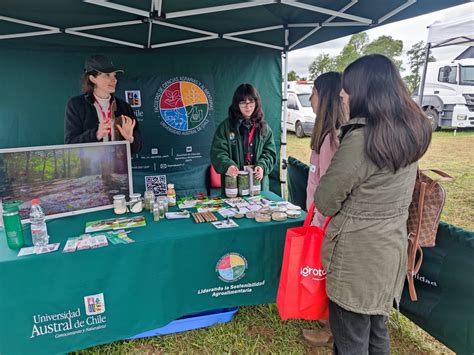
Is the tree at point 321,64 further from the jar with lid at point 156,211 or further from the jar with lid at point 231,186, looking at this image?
the jar with lid at point 156,211

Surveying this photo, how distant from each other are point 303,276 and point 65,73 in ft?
10.4

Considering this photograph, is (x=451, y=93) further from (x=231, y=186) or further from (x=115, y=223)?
(x=115, y=223)

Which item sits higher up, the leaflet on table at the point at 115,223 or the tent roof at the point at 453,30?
the tent roof at the point at 453,30

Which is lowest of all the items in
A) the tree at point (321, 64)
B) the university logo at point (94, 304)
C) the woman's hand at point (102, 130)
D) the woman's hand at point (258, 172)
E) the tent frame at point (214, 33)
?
the university logo at point (94, 304)

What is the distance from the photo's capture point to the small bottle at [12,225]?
1.38 meters

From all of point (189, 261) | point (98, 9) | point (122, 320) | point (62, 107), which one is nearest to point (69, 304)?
point (122, 320)

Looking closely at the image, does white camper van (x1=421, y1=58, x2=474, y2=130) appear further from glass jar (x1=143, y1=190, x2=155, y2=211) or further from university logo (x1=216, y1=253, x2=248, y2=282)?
glass jar (x1=143, y1=190, x2=155, y2=211)

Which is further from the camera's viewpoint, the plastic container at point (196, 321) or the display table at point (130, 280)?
the plastic container at point (196, 321)

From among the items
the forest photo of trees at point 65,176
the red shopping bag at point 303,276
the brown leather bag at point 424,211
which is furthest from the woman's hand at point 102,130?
the brown leather bag at point 424,211

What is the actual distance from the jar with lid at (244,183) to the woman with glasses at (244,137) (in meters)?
0.25

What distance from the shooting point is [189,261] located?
1.59m

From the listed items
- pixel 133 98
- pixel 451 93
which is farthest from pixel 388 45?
pixel 133 98

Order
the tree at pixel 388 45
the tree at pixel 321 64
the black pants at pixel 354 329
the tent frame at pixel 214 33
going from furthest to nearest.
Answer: the tree at pixel 321 64 → the tree at pixel 388 45 → the tent frame at pixel 214 33 → the black pants at pixel 354 329

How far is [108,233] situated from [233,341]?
0.95 metres
